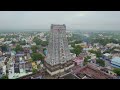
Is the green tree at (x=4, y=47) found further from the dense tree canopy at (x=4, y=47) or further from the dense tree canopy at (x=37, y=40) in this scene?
the dense tree canopy at (x=37, y=40)

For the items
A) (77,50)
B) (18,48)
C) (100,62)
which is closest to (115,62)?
(100,62)

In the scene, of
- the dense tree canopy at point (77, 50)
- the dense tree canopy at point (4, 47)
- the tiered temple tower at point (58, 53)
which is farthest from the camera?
the dense tree canopy at point (77, 50)

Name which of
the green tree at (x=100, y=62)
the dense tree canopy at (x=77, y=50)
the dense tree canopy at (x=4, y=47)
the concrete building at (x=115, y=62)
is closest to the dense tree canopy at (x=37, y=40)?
the dense tree canopy at (x=4, y=47)

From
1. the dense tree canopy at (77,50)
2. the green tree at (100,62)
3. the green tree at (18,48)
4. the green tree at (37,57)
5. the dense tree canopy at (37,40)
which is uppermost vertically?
the dense tree canopy at (37,40)

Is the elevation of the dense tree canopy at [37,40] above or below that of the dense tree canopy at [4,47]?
above

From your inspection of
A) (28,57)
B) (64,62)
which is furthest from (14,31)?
(64,62)

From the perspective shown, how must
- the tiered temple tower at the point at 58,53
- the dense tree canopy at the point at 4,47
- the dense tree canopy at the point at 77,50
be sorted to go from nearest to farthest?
the dense tree canopy at the point at 4,47
the tiered temple tower at the point at 58,53
the dense tree canopy at the point at 77,50

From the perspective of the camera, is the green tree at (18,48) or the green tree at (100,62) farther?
the green tree at (100,62)

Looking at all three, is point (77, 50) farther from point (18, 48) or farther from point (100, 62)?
point (18, 48)

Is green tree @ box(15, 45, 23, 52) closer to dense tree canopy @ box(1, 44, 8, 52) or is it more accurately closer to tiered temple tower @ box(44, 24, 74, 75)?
dense tree canopy @ box(1, 44, 8, 52)
